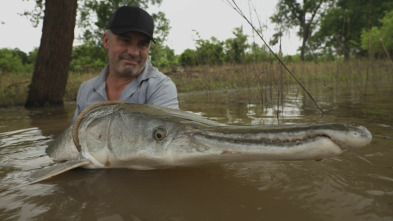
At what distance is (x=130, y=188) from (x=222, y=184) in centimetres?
57

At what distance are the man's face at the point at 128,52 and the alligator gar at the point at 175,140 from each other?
0.84 m

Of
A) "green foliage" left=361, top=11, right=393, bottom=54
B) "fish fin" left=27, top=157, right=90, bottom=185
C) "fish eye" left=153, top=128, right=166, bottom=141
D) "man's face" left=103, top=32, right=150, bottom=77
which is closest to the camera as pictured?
"fish eye" left=153, top=128, right=166, bottom=141

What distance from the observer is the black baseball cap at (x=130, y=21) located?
2.55 m

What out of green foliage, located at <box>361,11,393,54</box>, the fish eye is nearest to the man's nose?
the fish eye

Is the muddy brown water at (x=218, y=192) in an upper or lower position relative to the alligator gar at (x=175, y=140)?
lower

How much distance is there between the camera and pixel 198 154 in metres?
1.32

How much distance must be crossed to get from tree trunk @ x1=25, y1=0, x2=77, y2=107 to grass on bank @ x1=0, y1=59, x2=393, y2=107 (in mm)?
1251

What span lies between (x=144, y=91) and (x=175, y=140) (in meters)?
1.45

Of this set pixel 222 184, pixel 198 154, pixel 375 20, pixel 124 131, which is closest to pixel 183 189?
pixel 222 184

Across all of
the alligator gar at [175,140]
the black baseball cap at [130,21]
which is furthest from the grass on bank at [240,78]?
the alligator gar at [175,140]

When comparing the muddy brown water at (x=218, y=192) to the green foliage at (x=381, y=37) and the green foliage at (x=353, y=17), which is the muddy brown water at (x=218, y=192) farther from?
the green foliage at (x=353, y=17)

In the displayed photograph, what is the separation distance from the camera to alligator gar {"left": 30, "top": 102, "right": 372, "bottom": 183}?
1.00m

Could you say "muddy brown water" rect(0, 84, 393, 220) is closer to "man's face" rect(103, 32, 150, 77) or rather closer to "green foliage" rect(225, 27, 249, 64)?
"man's face" rect(103, 32, 150, 77)

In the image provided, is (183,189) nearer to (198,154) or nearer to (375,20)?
(198,154)
